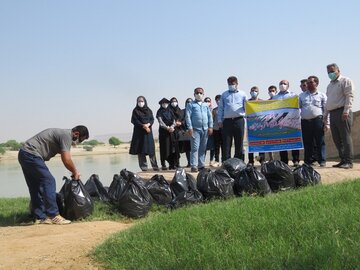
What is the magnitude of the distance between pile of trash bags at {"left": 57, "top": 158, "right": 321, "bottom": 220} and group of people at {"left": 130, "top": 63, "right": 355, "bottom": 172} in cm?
139

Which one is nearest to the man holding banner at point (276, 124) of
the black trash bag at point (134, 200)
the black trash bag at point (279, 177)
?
the black trash bag at point (279, 177)

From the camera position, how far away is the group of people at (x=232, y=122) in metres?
8.36

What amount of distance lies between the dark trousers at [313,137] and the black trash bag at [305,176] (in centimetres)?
157

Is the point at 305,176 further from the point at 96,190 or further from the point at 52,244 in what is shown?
the point at 52,244

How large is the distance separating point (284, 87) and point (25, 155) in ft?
18.5

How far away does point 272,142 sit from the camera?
386 inches

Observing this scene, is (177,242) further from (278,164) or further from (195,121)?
(195,121)

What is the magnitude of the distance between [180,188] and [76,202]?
1615 mm

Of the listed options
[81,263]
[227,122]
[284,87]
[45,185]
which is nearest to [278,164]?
[227,122]

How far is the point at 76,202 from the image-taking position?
6.55 m

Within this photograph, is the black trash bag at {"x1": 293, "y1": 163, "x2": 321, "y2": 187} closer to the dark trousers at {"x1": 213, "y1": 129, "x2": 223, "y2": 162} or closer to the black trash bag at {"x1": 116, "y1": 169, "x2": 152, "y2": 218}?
the black trash bag at {"x1": 116, "y1": 169, "x2": 152, "y2": 218}

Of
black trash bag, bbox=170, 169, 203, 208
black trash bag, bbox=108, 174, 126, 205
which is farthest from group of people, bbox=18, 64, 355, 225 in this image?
black trash bag, bbox=170, 169, 203, 208

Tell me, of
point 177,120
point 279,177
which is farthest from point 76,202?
point 177,120

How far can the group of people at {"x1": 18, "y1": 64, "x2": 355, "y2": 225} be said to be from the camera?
6.45 m
